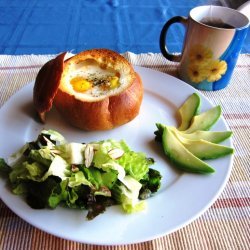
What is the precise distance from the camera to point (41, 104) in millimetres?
854

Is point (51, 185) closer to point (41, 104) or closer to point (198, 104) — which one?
point (41, 104)

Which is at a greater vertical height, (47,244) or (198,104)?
(198,104)

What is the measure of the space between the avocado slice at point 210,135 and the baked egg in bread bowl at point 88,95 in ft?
0.58

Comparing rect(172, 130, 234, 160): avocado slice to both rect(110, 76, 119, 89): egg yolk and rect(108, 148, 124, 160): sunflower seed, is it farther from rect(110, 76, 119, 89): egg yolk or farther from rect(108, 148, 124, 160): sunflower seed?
rect(110, 76, 119, 89): egg yolk

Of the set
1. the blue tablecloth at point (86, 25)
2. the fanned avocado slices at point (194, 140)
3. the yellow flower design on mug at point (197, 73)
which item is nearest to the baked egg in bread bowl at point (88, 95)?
the fanned avocado slices at point (194, 140)

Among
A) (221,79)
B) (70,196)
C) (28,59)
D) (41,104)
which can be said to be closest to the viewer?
(70,196)

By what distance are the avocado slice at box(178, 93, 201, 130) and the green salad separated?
0.79ft

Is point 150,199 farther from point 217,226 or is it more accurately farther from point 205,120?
point 205,120

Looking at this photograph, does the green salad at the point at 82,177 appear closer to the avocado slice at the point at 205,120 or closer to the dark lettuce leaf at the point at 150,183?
the dark lettuce leaf at the point at 150,183

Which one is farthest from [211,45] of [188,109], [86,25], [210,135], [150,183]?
[86,25]

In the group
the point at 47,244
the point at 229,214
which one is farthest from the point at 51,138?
the point at 229,214

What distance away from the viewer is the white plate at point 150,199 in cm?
61

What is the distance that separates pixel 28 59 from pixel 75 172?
2.39 ft

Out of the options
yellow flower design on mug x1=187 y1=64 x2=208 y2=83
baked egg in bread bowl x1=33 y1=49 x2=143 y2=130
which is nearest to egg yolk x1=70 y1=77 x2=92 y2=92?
baked egg in bread bowl x1=33 y1=49 x2=143 y2=130
